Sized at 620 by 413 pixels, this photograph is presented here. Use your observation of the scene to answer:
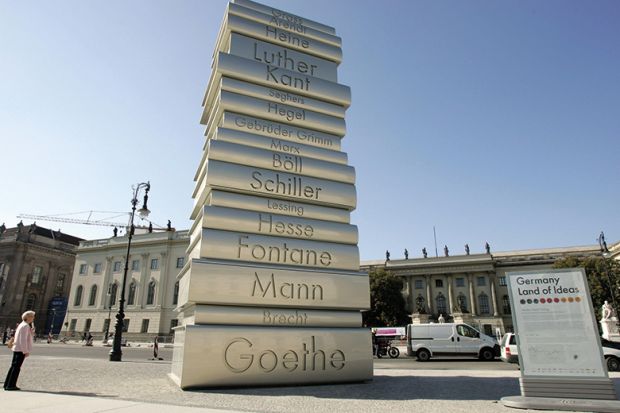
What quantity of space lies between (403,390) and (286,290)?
3894 mm

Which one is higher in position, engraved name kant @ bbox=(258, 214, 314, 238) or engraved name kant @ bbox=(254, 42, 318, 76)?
engraved name kant @ bbox=(254, 42, 318, 76)

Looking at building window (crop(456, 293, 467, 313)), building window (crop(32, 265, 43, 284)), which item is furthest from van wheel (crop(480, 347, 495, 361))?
building window (crop(32, 265, 43, 284))

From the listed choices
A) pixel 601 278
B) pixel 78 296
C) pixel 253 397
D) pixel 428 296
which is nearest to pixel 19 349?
pixel 253 397

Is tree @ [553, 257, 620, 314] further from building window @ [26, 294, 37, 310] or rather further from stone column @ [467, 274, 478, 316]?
building window @ [26, 294, 37, 310]

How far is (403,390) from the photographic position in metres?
9.73

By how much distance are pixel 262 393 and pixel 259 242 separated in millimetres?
3900

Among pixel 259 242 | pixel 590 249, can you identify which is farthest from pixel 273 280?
pixel 590 249

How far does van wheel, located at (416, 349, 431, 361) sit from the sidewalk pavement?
51.0 feet

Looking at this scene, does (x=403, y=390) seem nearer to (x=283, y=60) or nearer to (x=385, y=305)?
(x=283, y=60)

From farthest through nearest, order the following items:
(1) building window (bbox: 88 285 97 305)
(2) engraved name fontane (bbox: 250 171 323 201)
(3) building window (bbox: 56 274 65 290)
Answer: (3) building window (bbox: 56 274 65 290) → (1) building window (bbox: 88 285 97 305) → (2) engraved name fontane (bbox: 250 171 323 201)

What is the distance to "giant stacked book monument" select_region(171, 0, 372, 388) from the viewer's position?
10.0m

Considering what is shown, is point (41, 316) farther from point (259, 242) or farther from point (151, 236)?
point (259, 242)

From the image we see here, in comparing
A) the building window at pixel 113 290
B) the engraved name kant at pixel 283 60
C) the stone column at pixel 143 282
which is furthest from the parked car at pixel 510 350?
the building window at pixel 113 290

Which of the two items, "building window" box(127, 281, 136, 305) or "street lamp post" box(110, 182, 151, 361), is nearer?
"street lamp post" box(110, 182, 151, 361)
